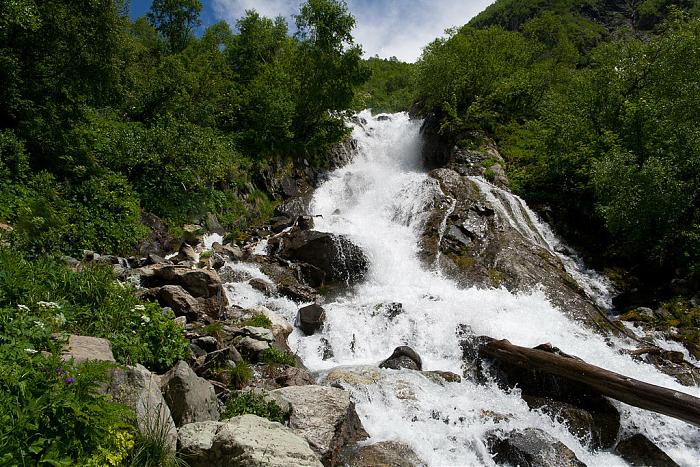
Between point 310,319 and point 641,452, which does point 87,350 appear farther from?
point 641,452

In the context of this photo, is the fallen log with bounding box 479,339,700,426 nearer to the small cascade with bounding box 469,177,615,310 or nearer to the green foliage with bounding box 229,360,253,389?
the green foliage with bounding box 229,360,253,389

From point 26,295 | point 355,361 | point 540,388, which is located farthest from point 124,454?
point 540,388

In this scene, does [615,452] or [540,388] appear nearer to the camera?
[615,452]

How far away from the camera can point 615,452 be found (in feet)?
27.5

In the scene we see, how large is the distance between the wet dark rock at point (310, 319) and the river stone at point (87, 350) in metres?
7.65

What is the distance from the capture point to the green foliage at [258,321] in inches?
411

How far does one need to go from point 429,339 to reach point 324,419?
6380 mm

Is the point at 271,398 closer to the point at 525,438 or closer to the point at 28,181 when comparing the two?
the point at 525,438

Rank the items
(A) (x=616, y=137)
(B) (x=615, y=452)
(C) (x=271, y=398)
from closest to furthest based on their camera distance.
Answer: (C) (x=271, y=398) < (B) (x=615, y=452) < (A) (x=616, y=137)

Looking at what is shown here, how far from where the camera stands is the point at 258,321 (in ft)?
35.0

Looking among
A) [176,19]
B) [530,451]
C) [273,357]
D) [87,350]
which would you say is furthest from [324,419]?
[176,19]

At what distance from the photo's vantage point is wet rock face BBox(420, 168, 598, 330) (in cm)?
1526

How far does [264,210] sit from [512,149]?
Result: 58.1 feet

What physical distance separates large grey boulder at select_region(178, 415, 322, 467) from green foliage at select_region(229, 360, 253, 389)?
242 cm
